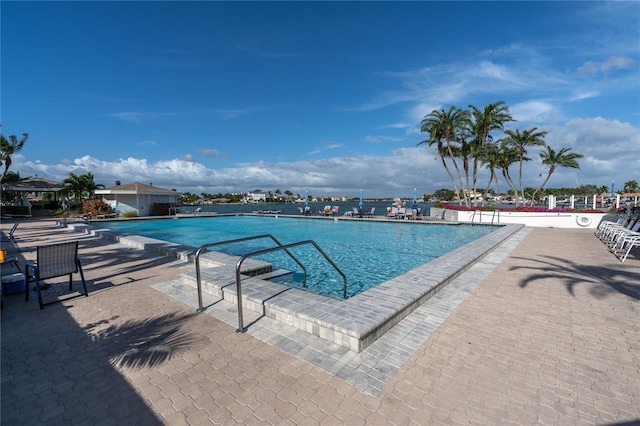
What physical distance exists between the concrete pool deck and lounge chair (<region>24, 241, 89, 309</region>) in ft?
1.53

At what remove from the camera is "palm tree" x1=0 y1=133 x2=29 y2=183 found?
22.0 m

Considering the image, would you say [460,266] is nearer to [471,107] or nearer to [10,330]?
[10,330]

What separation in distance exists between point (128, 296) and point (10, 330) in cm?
144

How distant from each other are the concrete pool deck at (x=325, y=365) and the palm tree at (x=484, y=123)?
23.6 m

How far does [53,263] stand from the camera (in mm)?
4730


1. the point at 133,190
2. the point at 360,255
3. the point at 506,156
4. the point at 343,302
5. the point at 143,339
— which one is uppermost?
the point at 506,156

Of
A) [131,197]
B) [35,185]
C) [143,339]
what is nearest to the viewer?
[143,339]

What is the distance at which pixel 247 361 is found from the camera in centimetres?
294

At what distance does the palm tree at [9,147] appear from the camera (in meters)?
22.0

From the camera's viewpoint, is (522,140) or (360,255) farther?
(522,140)

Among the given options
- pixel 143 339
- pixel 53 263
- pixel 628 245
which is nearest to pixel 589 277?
pixel 628 245

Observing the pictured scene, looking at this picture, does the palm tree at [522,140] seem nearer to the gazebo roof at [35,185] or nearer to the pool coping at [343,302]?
the pool coping at [343,302]

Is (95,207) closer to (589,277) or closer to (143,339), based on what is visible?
(143,339)

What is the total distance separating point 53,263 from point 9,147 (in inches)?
1085
